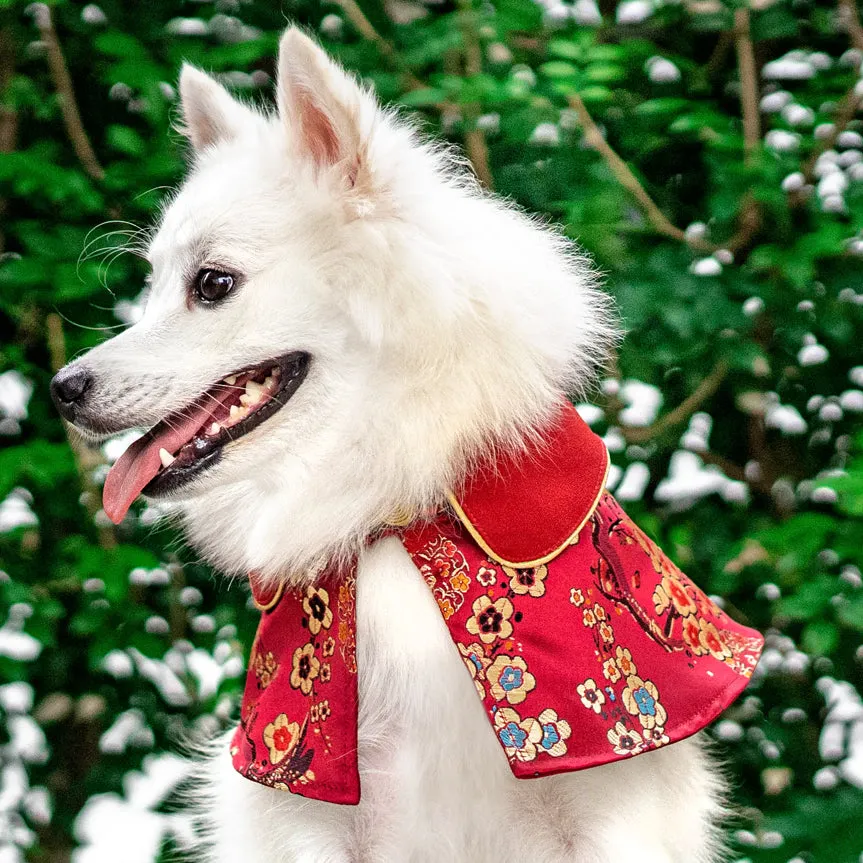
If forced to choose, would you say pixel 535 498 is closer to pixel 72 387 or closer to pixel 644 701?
pixel 644 701

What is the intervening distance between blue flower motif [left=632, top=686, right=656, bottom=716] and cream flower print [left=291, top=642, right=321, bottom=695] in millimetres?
413

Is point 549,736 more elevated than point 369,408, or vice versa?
point 369,408

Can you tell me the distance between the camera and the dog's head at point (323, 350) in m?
1.48

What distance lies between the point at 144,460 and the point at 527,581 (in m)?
0.53

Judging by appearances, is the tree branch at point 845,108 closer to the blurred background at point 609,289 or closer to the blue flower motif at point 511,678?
the blurred background at point 609,289

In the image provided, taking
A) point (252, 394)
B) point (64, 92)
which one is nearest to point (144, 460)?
point (252, 394)

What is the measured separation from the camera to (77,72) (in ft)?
8.41

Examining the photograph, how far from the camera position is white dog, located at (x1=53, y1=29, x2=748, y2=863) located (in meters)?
1.47

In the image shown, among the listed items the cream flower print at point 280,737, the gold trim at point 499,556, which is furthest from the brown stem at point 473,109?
the cream flower print at point 280,737

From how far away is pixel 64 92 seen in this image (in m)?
2.44

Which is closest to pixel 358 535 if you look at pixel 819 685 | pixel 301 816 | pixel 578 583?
pixel 578 583

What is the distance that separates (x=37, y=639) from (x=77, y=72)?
1237 millimetres

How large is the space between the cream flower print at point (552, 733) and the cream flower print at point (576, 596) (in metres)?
0.14

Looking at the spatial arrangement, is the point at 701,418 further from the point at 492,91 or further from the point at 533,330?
A: the point at 533,330
